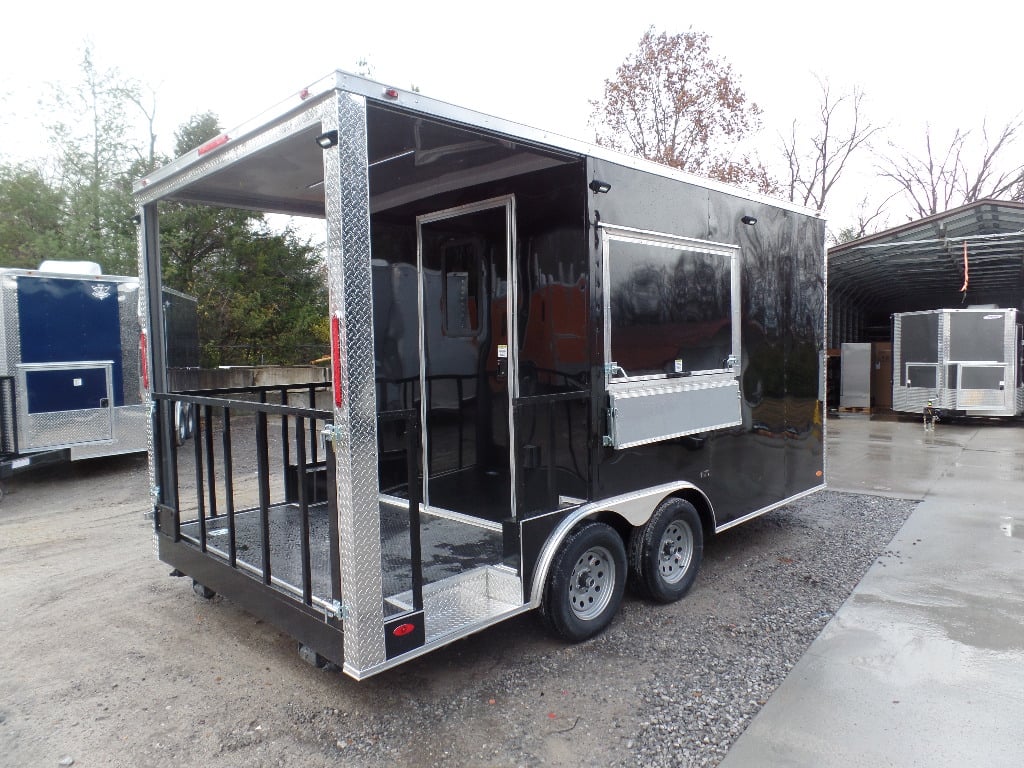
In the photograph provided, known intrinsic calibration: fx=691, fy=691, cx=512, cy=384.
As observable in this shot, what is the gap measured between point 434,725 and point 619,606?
1444 mm

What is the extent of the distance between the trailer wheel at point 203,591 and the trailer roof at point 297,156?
2257mm

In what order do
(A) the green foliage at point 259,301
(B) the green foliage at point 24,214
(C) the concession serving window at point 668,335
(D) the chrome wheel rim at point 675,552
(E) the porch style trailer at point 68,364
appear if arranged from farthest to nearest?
(A) the green foliage at point 259,301, (B) the green foliage at point 24,214, (E) the porch style trailer at point 68,364, (D) the chrome wheel rim at point 675,552, (C) the concession serving window at point 668,335

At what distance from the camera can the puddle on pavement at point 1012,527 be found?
5.71 metres

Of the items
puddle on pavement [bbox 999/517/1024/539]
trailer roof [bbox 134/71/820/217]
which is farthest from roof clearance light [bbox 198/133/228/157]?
puddle on pavement [bbox 999/517/1024/539]

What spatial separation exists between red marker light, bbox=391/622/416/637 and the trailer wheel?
1775 mm

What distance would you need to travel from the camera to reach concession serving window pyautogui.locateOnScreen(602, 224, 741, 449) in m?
3.73

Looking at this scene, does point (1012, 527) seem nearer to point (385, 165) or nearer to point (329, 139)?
point (385, 165)

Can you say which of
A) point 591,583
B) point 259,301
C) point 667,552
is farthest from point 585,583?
point 259,301

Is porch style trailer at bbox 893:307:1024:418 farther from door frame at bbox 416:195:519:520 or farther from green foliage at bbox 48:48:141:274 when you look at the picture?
green foliage at bbox 48:48:141:274

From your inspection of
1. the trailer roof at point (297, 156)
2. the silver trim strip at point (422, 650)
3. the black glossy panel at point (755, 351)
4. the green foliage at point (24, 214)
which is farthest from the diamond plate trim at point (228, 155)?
the green foliage at point (24, 214)

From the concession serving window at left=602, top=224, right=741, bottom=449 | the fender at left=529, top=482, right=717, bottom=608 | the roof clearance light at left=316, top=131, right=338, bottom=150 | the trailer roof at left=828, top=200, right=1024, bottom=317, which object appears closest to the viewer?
the roof clearance light at left=316, top=131, right=338, bottom=150

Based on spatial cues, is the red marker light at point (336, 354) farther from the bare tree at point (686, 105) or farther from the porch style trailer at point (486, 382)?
the bare tree at point (686, 105)

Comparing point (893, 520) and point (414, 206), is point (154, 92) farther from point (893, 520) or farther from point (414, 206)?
point (893, 520)

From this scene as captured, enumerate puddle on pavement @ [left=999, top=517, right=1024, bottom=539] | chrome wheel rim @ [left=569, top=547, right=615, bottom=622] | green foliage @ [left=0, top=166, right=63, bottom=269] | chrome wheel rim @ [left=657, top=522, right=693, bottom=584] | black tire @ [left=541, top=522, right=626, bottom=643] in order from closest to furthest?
1. black tire @ [left=541, top=522, right=626, bottom=643]
2. chrome wheel rim @ [left=569, top=547, right=615, bottom=622]
3. chrome wheel rim @ [left=657, top=522, right=693, bottom=584]
4. puddle on pavement @ [left=999, top=517, right=1024, bottom=539]
5. green foliage @ [left=0, top=166, right=63, bottom=269]
